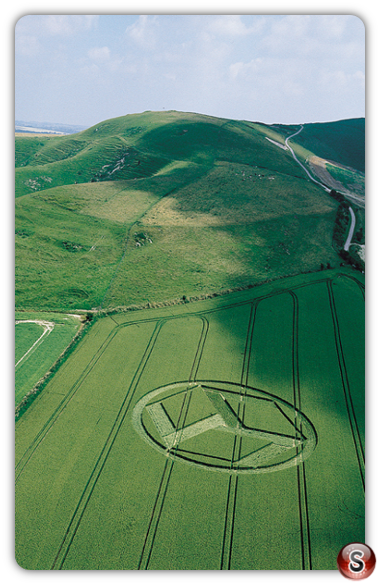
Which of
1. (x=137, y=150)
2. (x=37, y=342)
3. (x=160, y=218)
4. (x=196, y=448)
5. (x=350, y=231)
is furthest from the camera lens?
(x=137, y=150)

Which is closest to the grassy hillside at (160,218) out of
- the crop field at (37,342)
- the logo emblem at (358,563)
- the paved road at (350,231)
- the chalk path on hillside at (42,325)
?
the crop field at (37,342)

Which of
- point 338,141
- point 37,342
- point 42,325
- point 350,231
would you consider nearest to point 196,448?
point 37,342

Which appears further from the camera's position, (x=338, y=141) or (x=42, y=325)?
(x=338, y=141)

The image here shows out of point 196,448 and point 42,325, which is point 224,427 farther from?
point 42,325

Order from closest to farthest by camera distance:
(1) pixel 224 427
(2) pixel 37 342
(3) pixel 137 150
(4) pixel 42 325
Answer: (1) pixel 224 427, (2) pixel 37 342, (4) pixel 42 325, (3) pixel 137 150

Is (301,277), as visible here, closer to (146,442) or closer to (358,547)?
(146,442)

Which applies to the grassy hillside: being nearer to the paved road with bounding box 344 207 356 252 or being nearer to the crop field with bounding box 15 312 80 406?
the crop field with bounding box 15 312 80 406

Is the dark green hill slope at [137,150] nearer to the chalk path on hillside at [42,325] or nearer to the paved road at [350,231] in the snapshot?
the paved road at [350,231]
